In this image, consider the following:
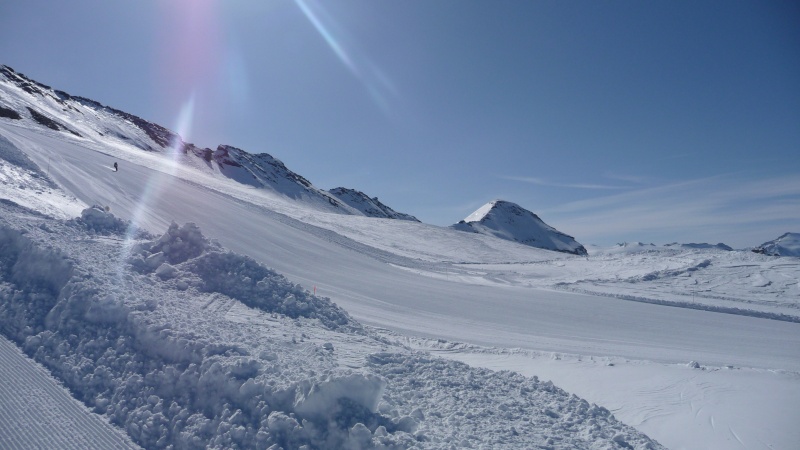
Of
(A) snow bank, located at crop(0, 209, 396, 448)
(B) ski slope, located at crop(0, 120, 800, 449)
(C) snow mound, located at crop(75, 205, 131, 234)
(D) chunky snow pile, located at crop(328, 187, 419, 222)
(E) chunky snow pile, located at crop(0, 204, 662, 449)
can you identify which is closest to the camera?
(A) snow bank, located at crop(0, 209, 396, 448)

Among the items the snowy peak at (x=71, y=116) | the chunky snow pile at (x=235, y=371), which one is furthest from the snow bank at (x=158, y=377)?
the snowy peak at (x=71, y=116)

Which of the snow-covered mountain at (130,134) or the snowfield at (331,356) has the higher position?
the snow-covered mountain at (130,134)

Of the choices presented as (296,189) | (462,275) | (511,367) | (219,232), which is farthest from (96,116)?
A: (511,367)

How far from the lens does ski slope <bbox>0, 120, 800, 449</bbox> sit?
8.47 m

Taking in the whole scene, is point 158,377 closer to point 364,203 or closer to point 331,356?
point 331,356

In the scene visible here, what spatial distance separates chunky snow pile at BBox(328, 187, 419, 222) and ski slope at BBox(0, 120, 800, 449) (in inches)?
5089

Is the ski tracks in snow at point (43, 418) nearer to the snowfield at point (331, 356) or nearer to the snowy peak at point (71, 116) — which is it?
the snowfield at point (331, 356)

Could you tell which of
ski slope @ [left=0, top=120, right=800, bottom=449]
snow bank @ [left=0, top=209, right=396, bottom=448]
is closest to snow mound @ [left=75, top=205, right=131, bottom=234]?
snow bank @ [left=0, top=209, right=396, bottom=448]

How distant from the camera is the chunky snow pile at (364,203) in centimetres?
17112

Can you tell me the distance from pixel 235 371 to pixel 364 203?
6857 inches

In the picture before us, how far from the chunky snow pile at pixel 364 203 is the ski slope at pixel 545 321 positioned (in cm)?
12927

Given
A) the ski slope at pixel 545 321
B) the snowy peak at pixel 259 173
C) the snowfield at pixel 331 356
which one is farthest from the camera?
the snowy peak at pixel 259 173

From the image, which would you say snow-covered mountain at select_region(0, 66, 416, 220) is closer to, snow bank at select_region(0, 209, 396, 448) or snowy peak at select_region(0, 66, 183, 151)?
snowy peak at select_region(0, 66, 183, 151)

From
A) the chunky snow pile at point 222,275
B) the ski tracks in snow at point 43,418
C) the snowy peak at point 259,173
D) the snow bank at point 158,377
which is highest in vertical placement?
the snowy peak at point 259,173
